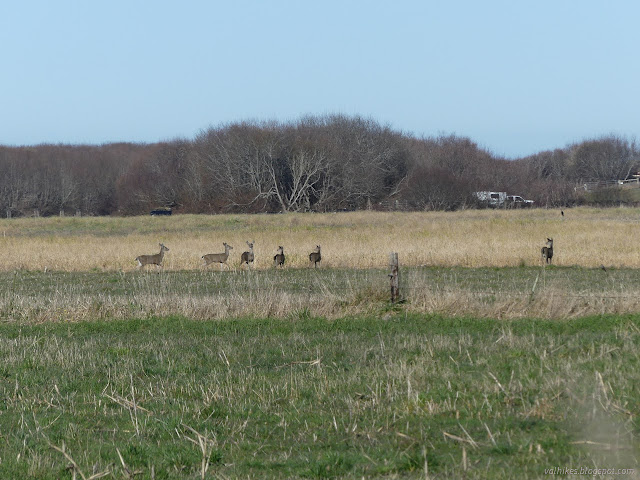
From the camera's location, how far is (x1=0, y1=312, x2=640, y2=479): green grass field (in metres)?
6.25

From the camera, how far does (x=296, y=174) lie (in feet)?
273

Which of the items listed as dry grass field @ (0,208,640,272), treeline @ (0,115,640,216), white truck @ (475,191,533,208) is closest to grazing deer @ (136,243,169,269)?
dry grass field @ (0,208,640,272)

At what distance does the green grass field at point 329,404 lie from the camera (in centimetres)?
625

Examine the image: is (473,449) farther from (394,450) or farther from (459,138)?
(459,138)

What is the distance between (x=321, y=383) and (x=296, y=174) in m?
74.7

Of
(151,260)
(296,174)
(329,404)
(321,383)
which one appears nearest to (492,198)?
(296,174)

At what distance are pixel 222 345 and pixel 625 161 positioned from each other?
388ft

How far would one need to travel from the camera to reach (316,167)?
82.9 meters

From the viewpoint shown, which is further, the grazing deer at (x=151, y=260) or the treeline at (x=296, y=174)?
the treeline at (x=296, y=174)

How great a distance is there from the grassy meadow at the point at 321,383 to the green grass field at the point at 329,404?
3cm

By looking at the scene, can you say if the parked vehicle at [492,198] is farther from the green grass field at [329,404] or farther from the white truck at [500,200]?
the green grass field at [329,404]

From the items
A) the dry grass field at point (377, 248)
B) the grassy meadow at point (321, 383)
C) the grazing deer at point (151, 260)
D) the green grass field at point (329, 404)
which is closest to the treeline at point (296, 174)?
the dry grass field at point (377, 248)

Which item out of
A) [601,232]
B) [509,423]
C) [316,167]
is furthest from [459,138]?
[509,423]

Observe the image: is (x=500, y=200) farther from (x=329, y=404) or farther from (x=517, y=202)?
(x=329, y=404)
